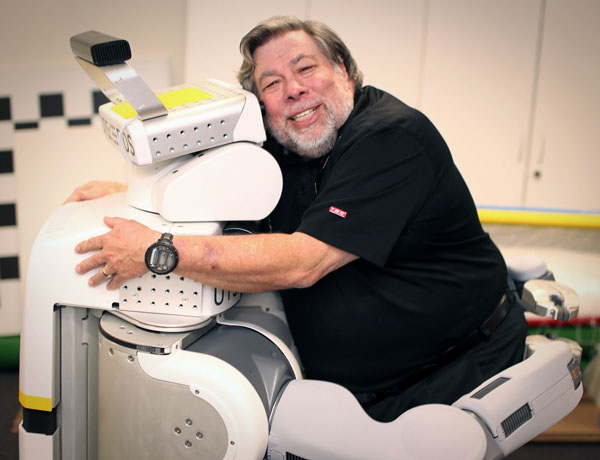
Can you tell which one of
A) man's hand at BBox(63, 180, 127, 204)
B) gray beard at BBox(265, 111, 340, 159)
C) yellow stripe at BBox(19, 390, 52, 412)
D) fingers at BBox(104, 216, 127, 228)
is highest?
gray beard at BBox(265, 111, 340, 159)

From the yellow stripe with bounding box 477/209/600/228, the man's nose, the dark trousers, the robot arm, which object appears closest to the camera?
the robot arm

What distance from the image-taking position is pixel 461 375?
4.44 feet

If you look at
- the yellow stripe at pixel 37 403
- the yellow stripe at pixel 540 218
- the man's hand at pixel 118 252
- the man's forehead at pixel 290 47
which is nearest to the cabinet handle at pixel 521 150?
the yellow stripe at pixel 540 218

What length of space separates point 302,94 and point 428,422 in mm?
924

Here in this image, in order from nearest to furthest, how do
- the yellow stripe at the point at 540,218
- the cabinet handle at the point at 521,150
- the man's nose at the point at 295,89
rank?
the man's nose at the point at 295,89, the yellow stripe at the point at 540,218, the cabinet handle at the point at 521,150

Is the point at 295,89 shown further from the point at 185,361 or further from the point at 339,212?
the point at 185,361

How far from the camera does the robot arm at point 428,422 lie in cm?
108

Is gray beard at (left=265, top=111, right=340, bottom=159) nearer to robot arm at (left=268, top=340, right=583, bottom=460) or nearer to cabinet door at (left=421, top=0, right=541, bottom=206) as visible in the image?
robot arm at (left=268, top=340, right=583, bottom=460)

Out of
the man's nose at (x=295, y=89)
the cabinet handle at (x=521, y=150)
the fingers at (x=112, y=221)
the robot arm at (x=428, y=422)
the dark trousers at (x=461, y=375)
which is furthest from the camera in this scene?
the cabinet handle at (x=521, y=150)

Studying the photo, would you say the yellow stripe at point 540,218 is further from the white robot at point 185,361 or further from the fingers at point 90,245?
the fingers at point 90,245

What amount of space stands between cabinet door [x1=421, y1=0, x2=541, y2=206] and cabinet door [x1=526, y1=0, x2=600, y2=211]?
3.4 inches

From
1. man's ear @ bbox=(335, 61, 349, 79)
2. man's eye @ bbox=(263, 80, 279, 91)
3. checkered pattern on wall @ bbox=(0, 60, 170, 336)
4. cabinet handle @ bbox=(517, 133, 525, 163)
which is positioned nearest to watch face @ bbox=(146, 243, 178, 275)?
man's eye @ bbox=(263, 80, 279, 91)

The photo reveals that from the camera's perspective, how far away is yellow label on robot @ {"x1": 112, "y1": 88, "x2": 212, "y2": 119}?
4.01ft

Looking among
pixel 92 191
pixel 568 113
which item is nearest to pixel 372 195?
pixel 92 191
